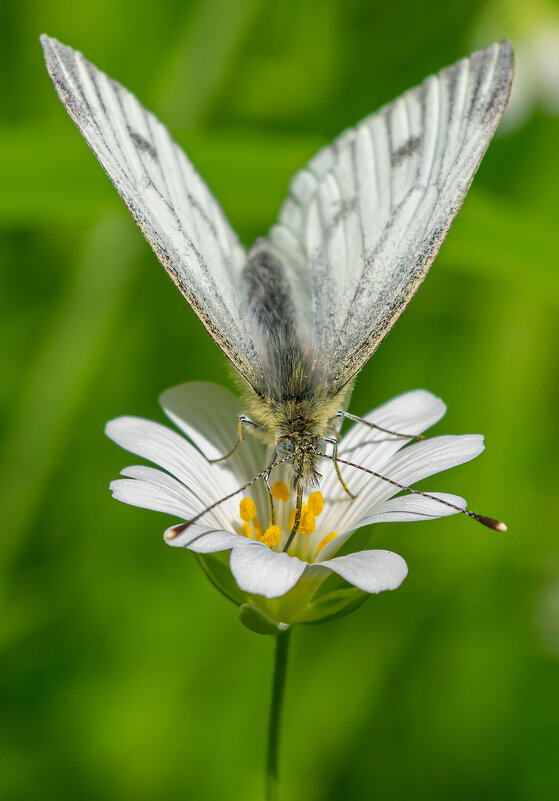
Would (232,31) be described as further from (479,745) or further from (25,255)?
(479,745)

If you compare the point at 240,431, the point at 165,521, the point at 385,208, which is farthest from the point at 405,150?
the point at 165,521

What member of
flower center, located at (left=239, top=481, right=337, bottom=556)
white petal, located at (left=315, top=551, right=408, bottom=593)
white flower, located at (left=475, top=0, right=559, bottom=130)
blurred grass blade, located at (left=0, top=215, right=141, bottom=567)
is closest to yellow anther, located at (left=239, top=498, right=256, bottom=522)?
flower center, located at (left=239, top=481, right=337, bottom=556)

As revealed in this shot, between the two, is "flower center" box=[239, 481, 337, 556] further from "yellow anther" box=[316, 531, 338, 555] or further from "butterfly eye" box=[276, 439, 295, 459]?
"butterfly eye" box=[276, 439, 295, 459]

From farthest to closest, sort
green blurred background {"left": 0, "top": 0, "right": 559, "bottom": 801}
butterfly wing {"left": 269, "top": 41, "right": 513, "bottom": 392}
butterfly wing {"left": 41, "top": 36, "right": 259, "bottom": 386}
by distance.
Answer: green blurred background {"left": 0, "top": 0, "right": 559, "bottom": 801}, butterfly wing {"left": 269, "top": 41, "right": 513, "bottom": 392}, butterfly wing {"left": 41, "top": 36, "right": 259, "bottom": 386}

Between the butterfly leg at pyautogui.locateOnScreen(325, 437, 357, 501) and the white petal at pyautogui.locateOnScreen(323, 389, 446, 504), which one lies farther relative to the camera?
the white petal at pyautogui.locateOnScreen(323, 389, 446, 504)

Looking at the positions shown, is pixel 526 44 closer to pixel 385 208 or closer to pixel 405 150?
pixel 405 150

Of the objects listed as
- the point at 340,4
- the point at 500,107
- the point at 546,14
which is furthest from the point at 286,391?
the point at 546,14

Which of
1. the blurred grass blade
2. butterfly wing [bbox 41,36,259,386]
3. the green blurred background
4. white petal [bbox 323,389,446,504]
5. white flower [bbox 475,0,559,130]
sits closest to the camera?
butterfly wing [bbox 41,36,259,386]
